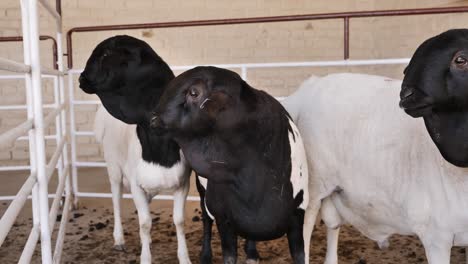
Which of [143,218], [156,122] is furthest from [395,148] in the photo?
[143,218]

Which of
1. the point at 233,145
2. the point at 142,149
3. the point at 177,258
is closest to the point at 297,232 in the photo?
the point at 233,145

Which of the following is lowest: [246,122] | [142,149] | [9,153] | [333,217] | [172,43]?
[9,153]

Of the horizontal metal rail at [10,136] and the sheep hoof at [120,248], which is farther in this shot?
the sheep hoof at [120,248]

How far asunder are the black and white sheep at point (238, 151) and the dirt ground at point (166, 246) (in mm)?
1194

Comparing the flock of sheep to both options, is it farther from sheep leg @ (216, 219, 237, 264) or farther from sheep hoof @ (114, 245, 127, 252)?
sheep hoof @ (114, 245, 127, 252)

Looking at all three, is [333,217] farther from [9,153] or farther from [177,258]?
[9,153]

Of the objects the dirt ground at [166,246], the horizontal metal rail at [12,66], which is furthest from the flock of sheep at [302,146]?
the horizontal metal rail at [12,66]

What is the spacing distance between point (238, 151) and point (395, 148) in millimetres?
802

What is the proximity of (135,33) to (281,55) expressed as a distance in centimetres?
231

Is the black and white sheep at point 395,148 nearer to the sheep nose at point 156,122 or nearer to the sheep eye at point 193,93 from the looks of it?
the sheep eye at point 193,93

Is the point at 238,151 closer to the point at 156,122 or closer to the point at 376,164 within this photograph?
the point at 156,122

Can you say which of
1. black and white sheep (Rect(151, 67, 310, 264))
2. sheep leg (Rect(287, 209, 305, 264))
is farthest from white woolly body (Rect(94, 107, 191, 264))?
sheep leg (Rect(287, 209, 305, 264))

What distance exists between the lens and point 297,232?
2.19 metres

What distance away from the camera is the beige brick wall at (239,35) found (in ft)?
25.4
